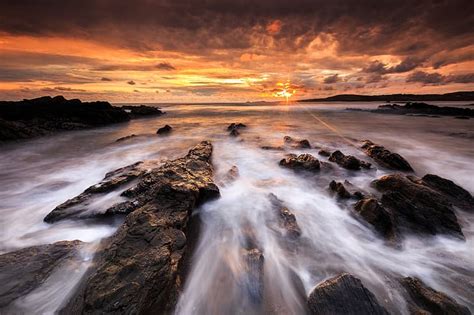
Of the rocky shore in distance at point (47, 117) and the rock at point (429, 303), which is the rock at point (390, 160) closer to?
the rock at point (429, 303)

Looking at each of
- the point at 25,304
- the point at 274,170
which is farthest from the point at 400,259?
the point at 25,304

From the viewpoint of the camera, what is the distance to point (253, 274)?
377cm

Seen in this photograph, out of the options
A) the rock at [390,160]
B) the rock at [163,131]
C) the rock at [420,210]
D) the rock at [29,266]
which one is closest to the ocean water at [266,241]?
the rock at [29,266]

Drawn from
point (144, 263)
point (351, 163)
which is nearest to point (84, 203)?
point (144, 263)

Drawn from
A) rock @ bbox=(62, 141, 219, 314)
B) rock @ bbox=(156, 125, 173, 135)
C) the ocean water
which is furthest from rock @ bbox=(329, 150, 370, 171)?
rock @ bbox=(156, 125, 173, 135)

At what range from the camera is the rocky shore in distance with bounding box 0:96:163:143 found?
1598 cm

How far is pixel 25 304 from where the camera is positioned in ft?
10.3

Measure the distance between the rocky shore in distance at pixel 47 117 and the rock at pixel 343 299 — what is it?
1920 centimetres

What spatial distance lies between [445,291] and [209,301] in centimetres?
351

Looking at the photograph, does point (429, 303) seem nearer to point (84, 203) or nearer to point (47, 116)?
point (84, 203)

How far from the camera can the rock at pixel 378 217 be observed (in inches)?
188

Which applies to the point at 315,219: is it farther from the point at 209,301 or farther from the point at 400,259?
the point at 209,301

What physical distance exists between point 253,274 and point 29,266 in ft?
11.1

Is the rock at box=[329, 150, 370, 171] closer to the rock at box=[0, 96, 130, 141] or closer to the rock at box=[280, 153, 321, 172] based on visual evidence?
the rock at box=[280, 153, 321, 172]
